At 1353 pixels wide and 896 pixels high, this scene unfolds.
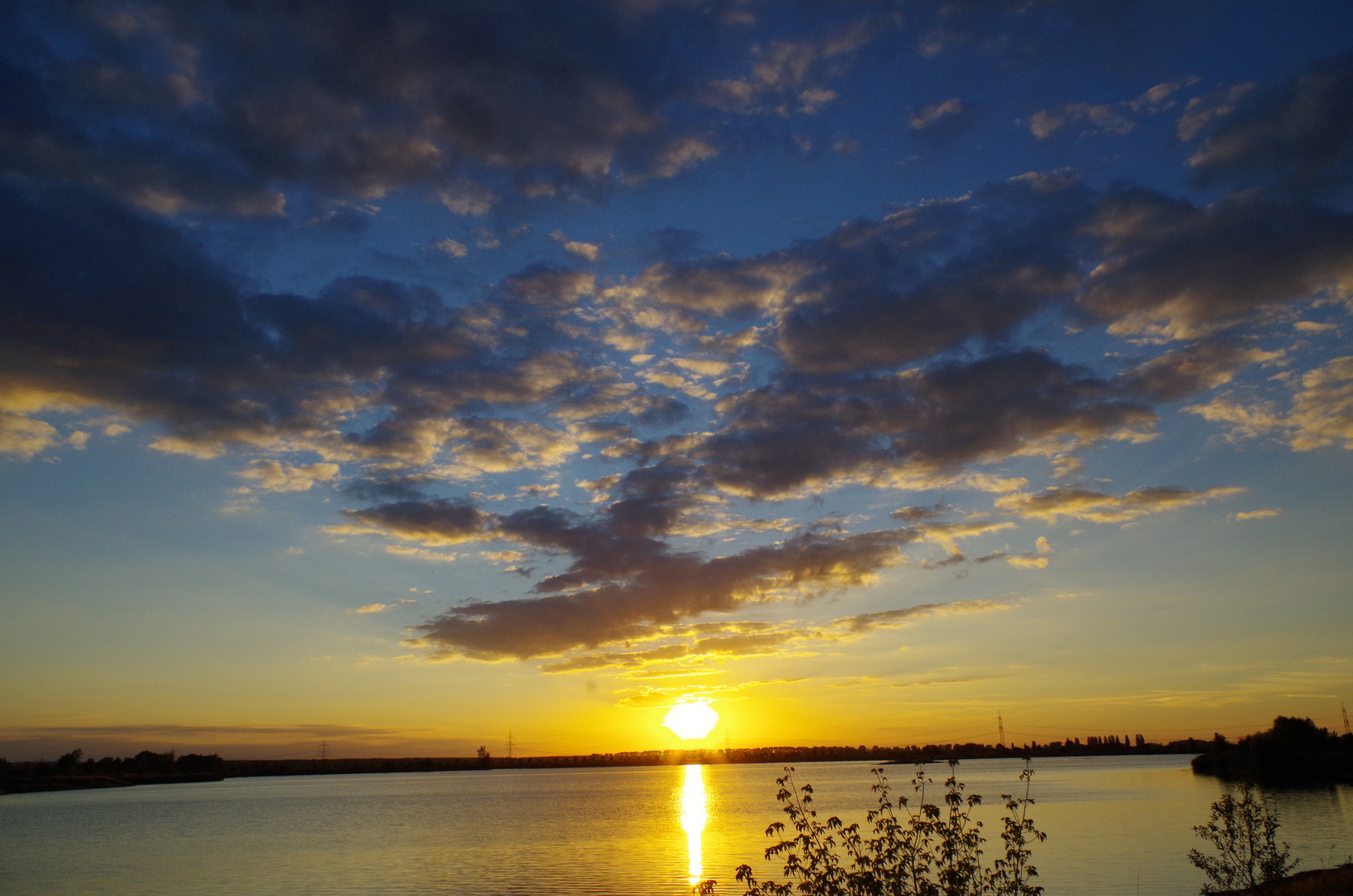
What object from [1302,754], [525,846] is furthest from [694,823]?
[1302,754]

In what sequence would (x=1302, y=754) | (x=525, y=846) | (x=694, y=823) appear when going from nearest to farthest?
(x=525, y=846) → (x=694, y=823) → (x=1302, y=754)

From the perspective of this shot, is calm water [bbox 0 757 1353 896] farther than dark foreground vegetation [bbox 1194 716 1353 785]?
No

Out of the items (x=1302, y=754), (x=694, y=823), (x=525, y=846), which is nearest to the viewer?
(x=525, y=846)

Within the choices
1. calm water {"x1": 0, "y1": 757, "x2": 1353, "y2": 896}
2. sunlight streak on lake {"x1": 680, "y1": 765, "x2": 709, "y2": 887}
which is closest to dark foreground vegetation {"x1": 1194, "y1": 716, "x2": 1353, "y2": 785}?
calm water {"x1": 0, "y1": 757, "x2": 1353, "y2": 896}

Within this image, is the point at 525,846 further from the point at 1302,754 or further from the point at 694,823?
the point at 1302,754

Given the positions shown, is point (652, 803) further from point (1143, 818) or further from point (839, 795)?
point (1143, 818)

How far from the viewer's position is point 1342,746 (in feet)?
452

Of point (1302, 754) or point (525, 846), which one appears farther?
point (1302, 754)

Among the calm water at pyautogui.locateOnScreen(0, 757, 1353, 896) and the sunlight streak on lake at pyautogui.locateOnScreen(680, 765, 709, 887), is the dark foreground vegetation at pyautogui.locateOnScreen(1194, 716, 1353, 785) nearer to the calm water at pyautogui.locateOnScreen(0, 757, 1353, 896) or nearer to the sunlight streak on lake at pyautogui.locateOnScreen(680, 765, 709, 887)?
the calm water at pyautogui.locateOnScreen(0, 757, 1353, 896)

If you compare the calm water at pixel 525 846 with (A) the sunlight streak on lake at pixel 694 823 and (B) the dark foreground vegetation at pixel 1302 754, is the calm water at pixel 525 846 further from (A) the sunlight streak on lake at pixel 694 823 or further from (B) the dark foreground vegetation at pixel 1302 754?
(B) the dark foreground vegetation at pixel 1302 754

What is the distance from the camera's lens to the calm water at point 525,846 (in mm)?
48750

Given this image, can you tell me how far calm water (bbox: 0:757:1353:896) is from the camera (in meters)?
48.8

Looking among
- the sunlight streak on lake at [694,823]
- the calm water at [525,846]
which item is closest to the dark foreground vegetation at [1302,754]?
the calm water at [525,846]

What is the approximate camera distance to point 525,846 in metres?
70.6
